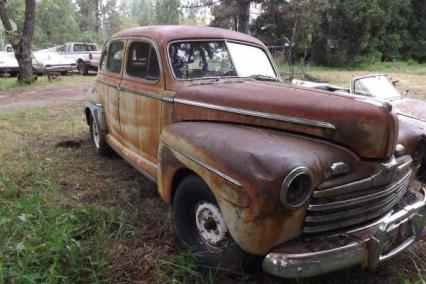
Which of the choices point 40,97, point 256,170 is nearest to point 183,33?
point 256,170

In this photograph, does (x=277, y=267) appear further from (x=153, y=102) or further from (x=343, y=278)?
(x=153, y=102)

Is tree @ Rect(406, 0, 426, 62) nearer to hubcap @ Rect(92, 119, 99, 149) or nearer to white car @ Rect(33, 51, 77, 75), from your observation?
white car @ Rect(33, 51, 77, 75)

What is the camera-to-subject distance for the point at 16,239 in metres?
3.54

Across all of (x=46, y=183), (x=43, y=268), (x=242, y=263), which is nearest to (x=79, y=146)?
(x=46, y=183)

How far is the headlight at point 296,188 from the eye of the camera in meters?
2.57

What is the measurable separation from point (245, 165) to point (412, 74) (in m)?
20.4

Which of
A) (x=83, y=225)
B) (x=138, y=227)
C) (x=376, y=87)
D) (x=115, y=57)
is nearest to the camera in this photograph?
(x=83, y=225)

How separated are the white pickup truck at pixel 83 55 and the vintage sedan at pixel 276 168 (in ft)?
56.1

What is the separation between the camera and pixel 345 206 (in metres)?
2.80

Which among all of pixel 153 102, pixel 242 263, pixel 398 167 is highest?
pixel 153 102

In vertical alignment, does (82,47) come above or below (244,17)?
below

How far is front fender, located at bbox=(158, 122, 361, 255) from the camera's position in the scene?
259 cm

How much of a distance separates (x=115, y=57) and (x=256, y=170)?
136 inches

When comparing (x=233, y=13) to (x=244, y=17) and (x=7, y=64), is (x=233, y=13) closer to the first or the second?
(x=244, y=17)
